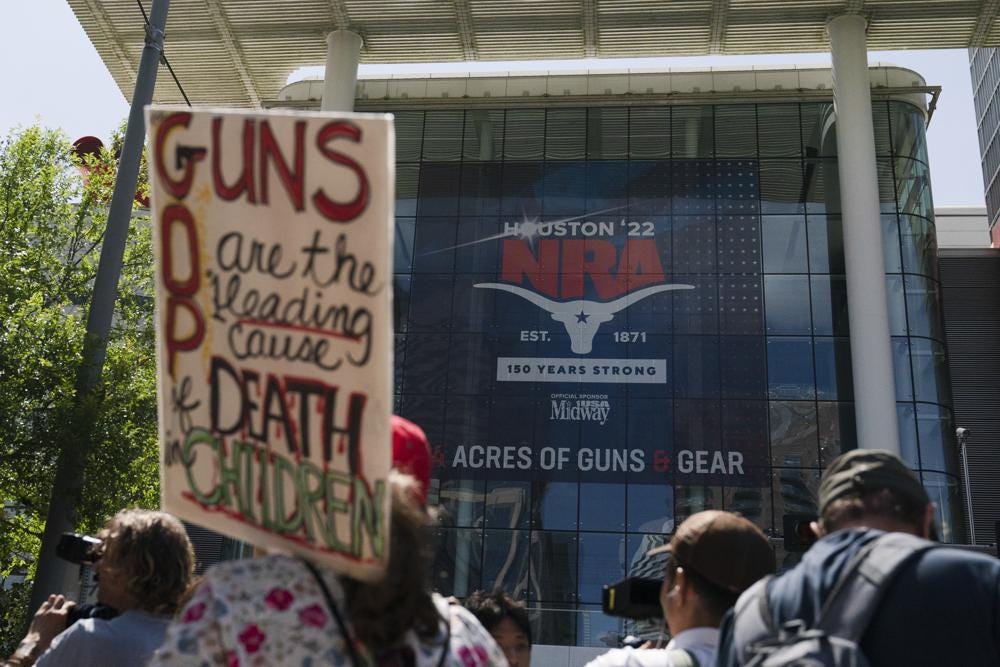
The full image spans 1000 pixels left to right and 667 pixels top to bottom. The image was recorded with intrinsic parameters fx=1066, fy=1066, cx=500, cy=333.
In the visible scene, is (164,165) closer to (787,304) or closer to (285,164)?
(285,164)

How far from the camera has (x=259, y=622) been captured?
6.13 feet

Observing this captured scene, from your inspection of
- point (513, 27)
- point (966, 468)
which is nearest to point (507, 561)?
point (513, 27)

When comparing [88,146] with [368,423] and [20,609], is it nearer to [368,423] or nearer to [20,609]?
[20,609]

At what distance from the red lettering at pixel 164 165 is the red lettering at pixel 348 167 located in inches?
11.1

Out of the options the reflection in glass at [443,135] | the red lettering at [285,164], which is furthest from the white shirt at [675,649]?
the reflection in glass at [443,135]

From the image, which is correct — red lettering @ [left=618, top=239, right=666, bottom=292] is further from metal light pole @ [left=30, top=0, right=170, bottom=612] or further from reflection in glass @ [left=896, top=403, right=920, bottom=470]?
metal light pole @ [left=30, top=0, right=170, bottom=612]

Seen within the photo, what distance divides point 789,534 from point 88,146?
103 feet

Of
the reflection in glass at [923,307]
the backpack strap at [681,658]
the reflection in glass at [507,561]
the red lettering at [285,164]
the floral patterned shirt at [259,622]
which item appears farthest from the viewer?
the reflection in glass at [923,307]

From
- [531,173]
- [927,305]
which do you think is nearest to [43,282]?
[531,173]

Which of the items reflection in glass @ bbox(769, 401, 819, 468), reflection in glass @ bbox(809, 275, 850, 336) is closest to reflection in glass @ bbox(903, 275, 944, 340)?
reflection in glass @ bbox(809, 275, 850, 336)

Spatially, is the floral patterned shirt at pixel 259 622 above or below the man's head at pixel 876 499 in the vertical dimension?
below

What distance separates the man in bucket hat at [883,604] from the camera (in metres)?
2.40

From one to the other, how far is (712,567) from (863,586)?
0.64 metres

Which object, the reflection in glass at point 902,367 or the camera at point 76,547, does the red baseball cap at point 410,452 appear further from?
the reflection in glass at point 902,367
